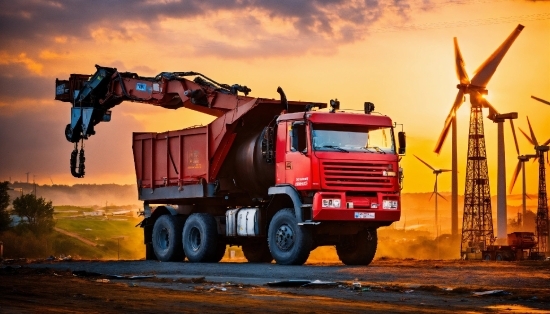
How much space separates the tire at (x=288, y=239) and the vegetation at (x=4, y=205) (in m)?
133

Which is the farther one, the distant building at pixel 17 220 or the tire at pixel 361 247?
the distant building at pixel 17 220

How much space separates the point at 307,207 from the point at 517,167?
85095 millimetres

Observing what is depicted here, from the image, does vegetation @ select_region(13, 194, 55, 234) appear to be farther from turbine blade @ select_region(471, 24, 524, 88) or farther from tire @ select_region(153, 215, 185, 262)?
tire @ select_region(153, 215, 185, 262)

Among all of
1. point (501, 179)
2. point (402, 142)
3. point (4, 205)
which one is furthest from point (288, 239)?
point (4, 205)

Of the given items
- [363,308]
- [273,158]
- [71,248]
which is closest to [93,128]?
[273,158]

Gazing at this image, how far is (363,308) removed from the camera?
14.4 m

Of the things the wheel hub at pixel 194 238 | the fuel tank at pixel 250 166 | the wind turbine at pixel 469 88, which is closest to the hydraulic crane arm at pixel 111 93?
the fuel tank at pixel 250 166

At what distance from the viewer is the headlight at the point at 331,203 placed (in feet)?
84.5

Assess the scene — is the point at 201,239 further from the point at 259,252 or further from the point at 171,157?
the point at 171,157

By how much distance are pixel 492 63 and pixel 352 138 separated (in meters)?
56.9

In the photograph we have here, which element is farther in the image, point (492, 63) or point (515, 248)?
point (492, 63)

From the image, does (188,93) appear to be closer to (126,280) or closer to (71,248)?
(126,280)

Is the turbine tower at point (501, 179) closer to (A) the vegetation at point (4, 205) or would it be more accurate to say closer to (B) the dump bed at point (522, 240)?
(B) the dump bed at point (522, 240)

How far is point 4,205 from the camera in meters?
156
